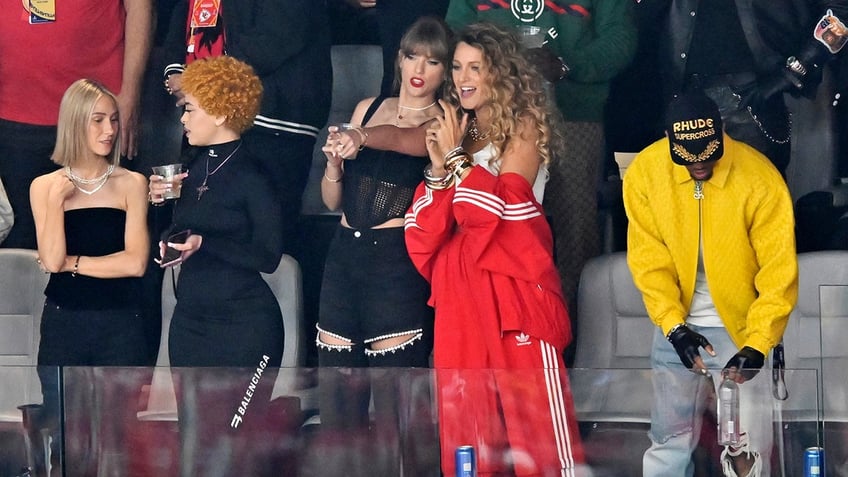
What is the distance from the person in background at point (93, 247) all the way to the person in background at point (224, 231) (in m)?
0.16

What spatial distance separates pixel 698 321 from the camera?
5.14 metres

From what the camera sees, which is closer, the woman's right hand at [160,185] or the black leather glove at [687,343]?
the black leather glove at [687,343]

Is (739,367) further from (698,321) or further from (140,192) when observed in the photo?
(140,192)

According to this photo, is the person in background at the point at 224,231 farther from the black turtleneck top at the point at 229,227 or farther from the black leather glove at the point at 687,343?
the black leather glove at the point at 687,343

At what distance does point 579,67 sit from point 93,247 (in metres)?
2.03

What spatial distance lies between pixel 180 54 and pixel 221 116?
355 millimetres

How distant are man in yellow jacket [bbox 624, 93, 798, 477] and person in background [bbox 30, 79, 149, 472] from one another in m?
2.03

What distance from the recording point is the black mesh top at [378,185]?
5.70m

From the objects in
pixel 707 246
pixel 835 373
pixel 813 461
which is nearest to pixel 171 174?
pixel 707 246

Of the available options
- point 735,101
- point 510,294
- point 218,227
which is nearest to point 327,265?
point 218,227

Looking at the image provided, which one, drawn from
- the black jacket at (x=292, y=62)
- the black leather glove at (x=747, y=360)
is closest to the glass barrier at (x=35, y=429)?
the black jacket at (x=292, y=62)

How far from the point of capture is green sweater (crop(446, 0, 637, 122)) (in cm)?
573

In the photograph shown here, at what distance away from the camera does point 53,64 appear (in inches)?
241

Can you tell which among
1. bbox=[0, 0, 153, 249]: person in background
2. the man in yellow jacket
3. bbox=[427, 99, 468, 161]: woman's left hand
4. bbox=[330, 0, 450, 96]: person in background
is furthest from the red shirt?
the man in yellow jacket
